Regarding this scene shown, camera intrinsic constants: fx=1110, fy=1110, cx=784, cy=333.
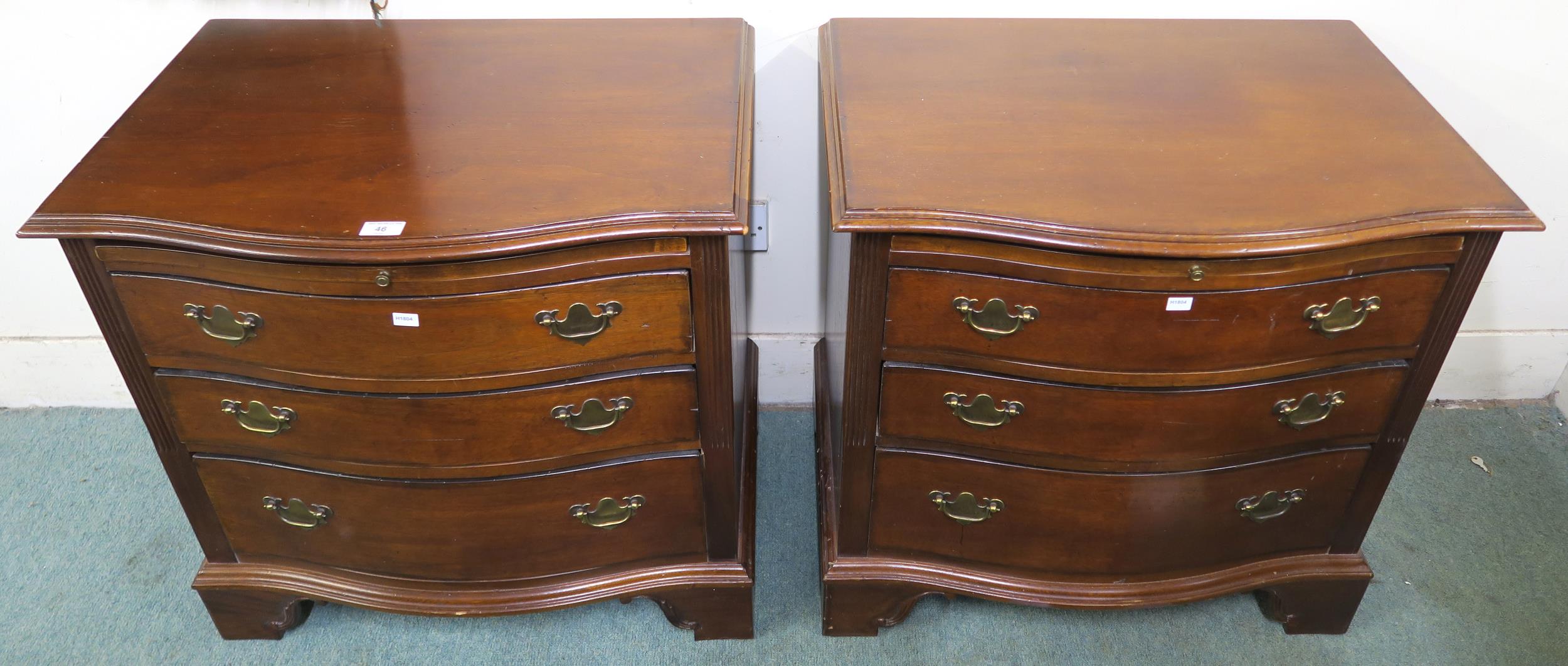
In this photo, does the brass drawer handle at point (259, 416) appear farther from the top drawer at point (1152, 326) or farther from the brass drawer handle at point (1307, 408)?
the brass drawer handle at point (1307, 408)

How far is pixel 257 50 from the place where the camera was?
5.24 feet

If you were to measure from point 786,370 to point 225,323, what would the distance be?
108cm

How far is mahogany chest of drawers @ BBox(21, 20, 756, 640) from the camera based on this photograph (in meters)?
1.26

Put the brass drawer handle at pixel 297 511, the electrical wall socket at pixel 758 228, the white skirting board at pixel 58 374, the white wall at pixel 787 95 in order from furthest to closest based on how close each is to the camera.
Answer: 1. the white skirting board at pixel 58 374
2. the electrical wall socket at pixel 758 228
3. the white wall at pixel 787 95
4. the brass drawer handle at pixel 297 511

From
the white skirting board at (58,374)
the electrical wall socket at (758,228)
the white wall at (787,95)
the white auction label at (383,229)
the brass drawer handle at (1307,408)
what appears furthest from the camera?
the white skirting board at (58,374)

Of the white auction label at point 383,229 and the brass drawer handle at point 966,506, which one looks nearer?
Answer: the white auction label at point 383,229

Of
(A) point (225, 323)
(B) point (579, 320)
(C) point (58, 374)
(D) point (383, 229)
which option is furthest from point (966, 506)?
(C) point (58, 374)

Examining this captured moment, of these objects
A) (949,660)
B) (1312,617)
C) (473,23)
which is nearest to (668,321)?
(473,23)

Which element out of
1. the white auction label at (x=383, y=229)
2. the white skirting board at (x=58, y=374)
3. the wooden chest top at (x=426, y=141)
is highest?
the wooden chest top at (x=426, y=141)

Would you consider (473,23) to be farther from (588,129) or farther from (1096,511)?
(1096,511)

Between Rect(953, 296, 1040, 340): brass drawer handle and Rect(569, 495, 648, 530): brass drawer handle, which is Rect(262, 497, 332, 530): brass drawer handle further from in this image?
Rect(953, 296, 1040, 340): brass drawer handle

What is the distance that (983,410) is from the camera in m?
1.45

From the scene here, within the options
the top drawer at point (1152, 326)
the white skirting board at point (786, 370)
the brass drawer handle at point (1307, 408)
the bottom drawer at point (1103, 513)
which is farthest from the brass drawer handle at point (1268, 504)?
the white skirting board at point (786, 370)

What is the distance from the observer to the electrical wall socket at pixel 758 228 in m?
1.93
